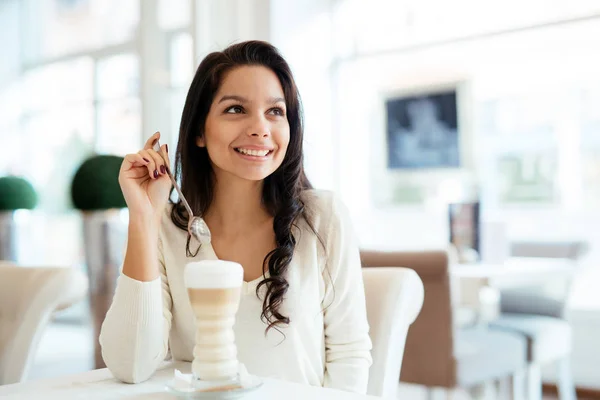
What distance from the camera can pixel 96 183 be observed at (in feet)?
7.45

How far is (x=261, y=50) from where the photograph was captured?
4.90ft

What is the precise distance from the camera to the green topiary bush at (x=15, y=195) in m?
2.98

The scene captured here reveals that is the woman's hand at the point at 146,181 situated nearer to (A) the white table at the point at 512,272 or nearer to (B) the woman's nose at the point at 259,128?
(B) the woman's nose at the point at 259,128

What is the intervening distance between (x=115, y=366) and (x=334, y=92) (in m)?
4.20

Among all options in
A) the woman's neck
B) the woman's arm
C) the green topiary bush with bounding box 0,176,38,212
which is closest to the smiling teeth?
the woman's neck

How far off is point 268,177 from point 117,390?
63cm

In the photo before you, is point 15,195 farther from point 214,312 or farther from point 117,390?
point 214,312

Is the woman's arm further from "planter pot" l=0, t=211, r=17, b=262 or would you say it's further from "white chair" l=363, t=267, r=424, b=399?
"planter pot" l=0, t=211, r=17, b=262

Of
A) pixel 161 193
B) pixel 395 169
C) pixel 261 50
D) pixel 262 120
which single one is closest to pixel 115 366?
pixel 161 193

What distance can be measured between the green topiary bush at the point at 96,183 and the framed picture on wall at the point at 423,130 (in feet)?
9.58

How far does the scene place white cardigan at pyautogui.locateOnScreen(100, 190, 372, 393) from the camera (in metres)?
1.33

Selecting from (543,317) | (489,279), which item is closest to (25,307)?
(489,279)

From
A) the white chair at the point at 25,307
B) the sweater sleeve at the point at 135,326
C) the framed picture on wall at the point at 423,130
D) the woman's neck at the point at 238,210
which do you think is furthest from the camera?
the framed picture on wall at the point at 423,130

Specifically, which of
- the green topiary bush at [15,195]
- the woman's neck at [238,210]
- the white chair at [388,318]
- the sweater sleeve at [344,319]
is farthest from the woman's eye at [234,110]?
the green topiary bush at [15,195]
